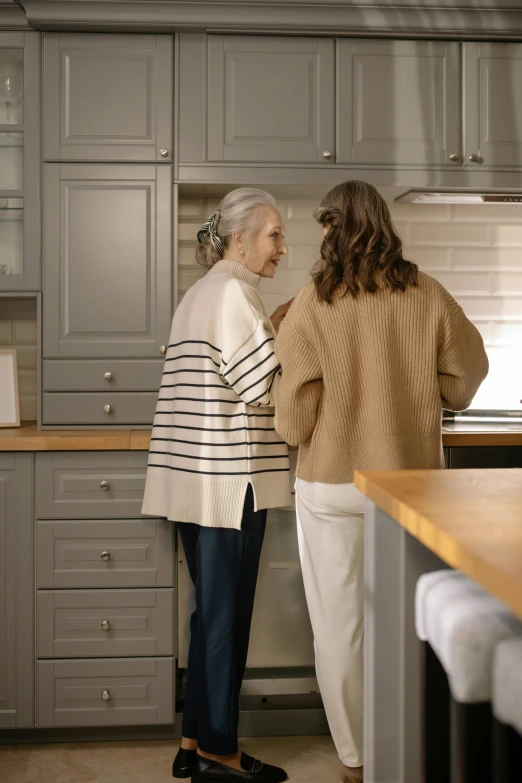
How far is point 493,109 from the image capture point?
283cm

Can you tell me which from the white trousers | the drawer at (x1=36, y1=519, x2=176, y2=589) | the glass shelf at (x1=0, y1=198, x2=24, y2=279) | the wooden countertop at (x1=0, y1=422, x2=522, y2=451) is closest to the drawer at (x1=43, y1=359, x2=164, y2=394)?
the wooden countertop at (x1=0, y1=422, x2=522, y2=451)

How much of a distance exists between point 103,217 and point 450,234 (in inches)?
51.3

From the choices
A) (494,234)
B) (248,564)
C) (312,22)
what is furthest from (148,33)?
(248,564)

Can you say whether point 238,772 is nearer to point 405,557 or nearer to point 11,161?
point 405,557

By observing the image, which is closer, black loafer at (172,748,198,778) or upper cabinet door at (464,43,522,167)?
black loafer at (172,748,198,778)

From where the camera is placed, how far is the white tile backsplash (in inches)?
125

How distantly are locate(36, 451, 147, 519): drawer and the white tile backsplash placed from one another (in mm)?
903

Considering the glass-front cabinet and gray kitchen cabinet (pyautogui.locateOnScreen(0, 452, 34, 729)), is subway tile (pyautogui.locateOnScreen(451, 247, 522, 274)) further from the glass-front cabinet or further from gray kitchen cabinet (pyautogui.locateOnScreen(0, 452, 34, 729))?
gray kitchen cabinet (pyautogui.locateOnScreen(0, 452, 34, 729))

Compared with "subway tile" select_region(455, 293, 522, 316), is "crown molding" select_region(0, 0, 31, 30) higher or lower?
higher

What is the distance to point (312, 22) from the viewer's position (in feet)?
8.89

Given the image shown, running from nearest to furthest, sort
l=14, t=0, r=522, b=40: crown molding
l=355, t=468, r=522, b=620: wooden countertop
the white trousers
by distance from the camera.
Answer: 1. l=355, t=468, r=522, b=620: wooden countertop
2. the white trousers
3. l=14, t=0, r=522, b=40: crown molding

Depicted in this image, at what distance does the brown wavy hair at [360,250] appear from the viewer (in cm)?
196

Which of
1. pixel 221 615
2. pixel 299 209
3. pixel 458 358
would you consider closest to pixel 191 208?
pixel 299 209

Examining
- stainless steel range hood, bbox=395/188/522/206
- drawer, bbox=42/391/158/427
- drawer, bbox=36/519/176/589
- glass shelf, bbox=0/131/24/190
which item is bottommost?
drawer, bbox=36/519/176/589
